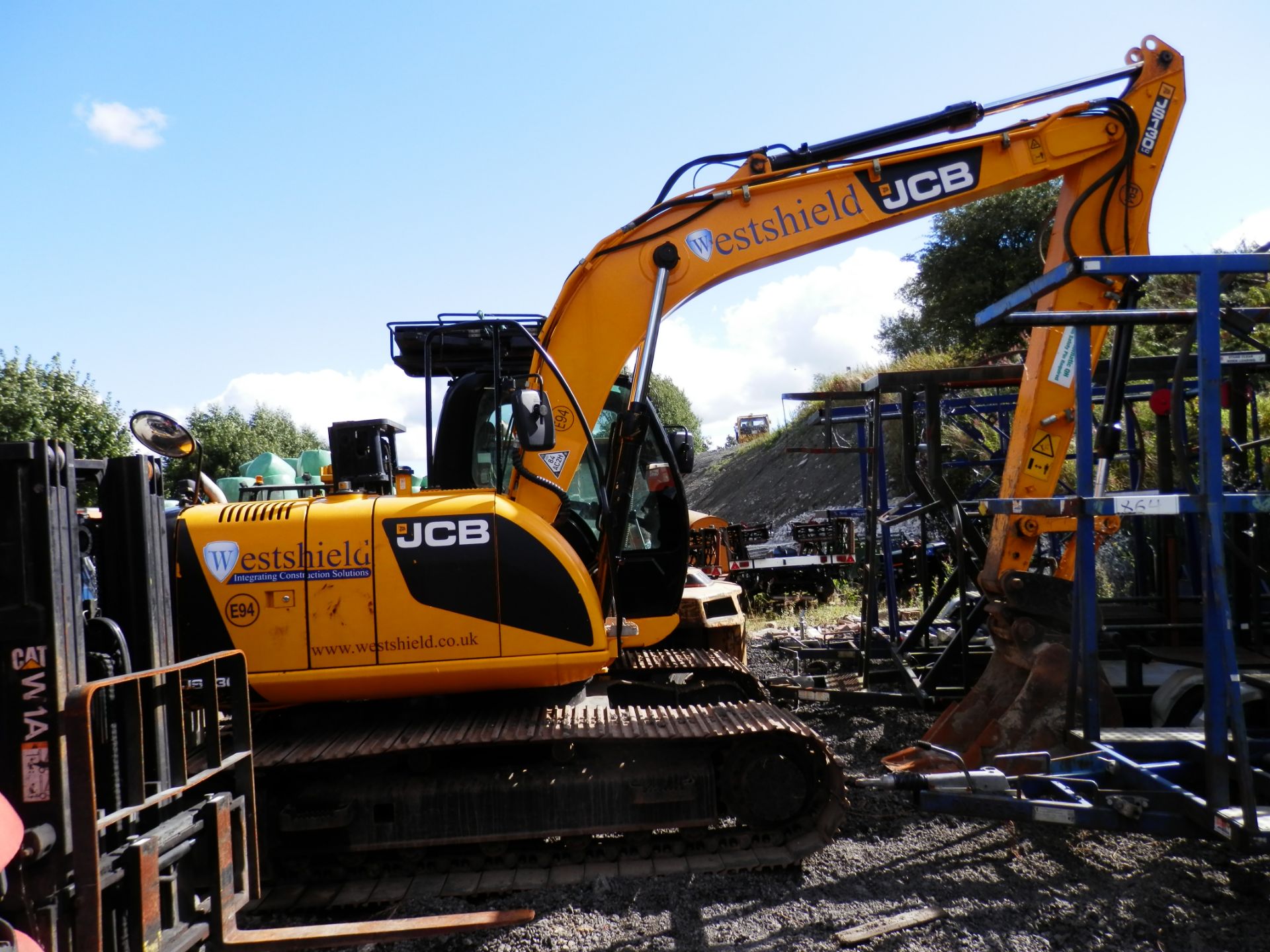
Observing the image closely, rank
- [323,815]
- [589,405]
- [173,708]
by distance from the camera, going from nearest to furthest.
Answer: [173,708] → [323,815] → [589,405]

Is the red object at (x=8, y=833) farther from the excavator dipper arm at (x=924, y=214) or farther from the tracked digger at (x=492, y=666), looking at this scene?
the excavator dipper arm at (x=924, y=214)

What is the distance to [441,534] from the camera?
4617 millimetres

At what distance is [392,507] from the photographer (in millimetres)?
4680

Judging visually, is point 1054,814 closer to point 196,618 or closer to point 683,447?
point 683,447

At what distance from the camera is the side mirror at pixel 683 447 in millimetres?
5773

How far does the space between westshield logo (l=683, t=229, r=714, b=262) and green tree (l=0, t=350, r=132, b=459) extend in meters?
22.1

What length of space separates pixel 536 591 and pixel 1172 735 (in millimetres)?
3055

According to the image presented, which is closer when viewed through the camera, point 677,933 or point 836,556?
point 677,933

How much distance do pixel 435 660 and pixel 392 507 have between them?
0.79 metres

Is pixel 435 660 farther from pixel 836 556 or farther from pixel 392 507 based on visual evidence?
pixel 836 556

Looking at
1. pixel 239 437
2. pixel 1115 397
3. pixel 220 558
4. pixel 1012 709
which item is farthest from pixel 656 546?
pixel 239 437

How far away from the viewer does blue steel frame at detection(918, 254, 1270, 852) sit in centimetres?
363

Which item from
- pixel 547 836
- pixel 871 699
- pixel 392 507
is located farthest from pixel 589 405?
pixel 871 699

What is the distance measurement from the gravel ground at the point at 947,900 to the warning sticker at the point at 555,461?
6.84 ft
